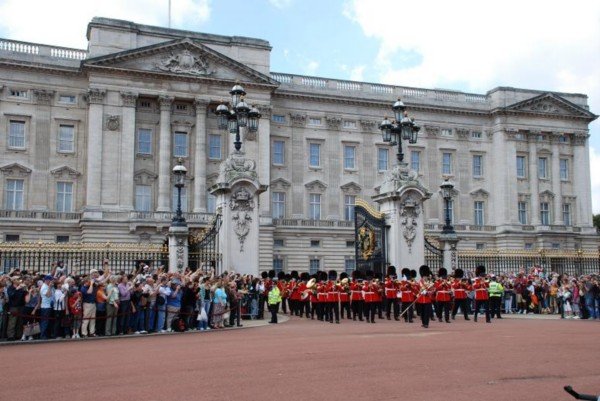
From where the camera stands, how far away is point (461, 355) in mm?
12375

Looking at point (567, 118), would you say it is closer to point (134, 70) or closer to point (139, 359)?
point (134, 70)

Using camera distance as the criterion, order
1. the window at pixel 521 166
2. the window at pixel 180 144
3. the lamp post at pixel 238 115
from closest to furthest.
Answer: the lamp post at pixel 238 115 → the window at pixel 180 144 → the window at pixel 521 166

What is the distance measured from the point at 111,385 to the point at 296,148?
4590 centimetres

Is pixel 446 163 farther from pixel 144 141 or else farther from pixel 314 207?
pixel 144 141

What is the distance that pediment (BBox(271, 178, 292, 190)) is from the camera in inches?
2117

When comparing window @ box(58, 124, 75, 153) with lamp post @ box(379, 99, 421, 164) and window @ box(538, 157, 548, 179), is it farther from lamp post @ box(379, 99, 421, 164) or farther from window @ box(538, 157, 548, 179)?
window @ box(538, 157, 548, 179)

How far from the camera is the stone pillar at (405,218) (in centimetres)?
2350

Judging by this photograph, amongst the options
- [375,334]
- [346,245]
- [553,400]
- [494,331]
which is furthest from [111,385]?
[346,245]

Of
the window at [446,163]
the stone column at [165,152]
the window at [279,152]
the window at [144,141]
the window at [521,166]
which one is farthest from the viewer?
the window at [521,166]

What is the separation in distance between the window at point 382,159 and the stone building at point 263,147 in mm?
117

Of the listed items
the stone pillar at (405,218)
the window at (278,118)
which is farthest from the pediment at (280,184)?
the stone pillar at (405,218)

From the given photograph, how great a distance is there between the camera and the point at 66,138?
48594 millimetres

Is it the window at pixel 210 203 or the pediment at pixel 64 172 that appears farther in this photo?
the window at pixel 210 203

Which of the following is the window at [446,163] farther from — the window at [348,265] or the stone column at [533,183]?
the window at [348,265]
